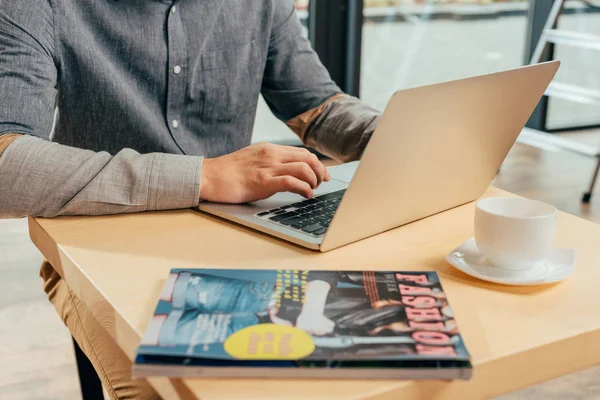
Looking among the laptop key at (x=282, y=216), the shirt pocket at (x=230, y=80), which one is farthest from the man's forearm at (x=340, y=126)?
the laptop key at (x=282, y=216)

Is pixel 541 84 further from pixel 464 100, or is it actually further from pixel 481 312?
pixel 481 312

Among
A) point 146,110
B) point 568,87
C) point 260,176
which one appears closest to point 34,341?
point 146,110

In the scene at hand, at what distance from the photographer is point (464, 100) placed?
2.80ft

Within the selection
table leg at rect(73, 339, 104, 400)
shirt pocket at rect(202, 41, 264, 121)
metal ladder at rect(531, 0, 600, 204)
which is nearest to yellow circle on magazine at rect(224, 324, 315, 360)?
table leg at rect(73, 339, 104, 400)

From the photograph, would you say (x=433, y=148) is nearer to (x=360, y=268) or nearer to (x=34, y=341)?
(x=360, y=268)

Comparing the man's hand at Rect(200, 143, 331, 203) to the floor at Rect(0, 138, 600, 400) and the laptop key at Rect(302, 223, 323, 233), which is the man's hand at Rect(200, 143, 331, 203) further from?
the floor at Rect(0, 138, 600, 400)

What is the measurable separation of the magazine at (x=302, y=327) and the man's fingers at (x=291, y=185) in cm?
25

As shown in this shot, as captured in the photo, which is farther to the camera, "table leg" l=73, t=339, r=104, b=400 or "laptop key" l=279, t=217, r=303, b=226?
"table leg" l=73, t=339, r=104, b=400

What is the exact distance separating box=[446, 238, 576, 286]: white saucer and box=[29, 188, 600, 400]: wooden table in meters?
0.01

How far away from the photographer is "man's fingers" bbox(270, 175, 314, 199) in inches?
39.7

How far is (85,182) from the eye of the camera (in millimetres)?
976

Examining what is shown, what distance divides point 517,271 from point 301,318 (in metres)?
0.28

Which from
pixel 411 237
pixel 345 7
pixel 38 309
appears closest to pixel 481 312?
pixel 411 237

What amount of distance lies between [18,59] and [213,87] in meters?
0.38
